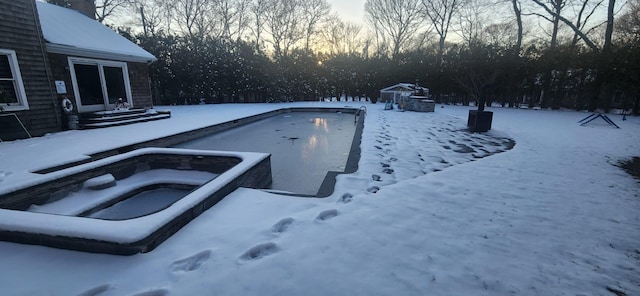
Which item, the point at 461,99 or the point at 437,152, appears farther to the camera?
the point at 461,99

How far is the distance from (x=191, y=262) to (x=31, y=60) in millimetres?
7684

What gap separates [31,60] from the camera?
6176mm

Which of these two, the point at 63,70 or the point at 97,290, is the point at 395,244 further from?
the point at 63,70

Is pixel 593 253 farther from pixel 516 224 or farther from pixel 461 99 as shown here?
pixel 461 99

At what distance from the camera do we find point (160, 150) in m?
4.25

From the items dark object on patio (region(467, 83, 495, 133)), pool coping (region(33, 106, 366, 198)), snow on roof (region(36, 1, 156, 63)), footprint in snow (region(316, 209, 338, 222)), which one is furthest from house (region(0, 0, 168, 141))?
dark object on patio (region(467, 83, 495, 133))

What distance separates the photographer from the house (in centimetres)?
586

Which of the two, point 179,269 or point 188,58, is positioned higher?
point 188,58

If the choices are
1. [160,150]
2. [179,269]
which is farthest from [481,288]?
[160,150]

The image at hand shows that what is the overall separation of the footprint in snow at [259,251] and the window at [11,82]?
7122 millimetres

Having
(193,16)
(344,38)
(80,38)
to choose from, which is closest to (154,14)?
(193,16)

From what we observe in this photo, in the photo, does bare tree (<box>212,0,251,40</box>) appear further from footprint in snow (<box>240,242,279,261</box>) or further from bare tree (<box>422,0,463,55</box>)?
footprint in snow (<box>240,242,279,261</box>)

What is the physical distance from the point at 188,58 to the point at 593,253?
52.9 ft

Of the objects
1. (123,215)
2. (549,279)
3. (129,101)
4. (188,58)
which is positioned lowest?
(123,215)
